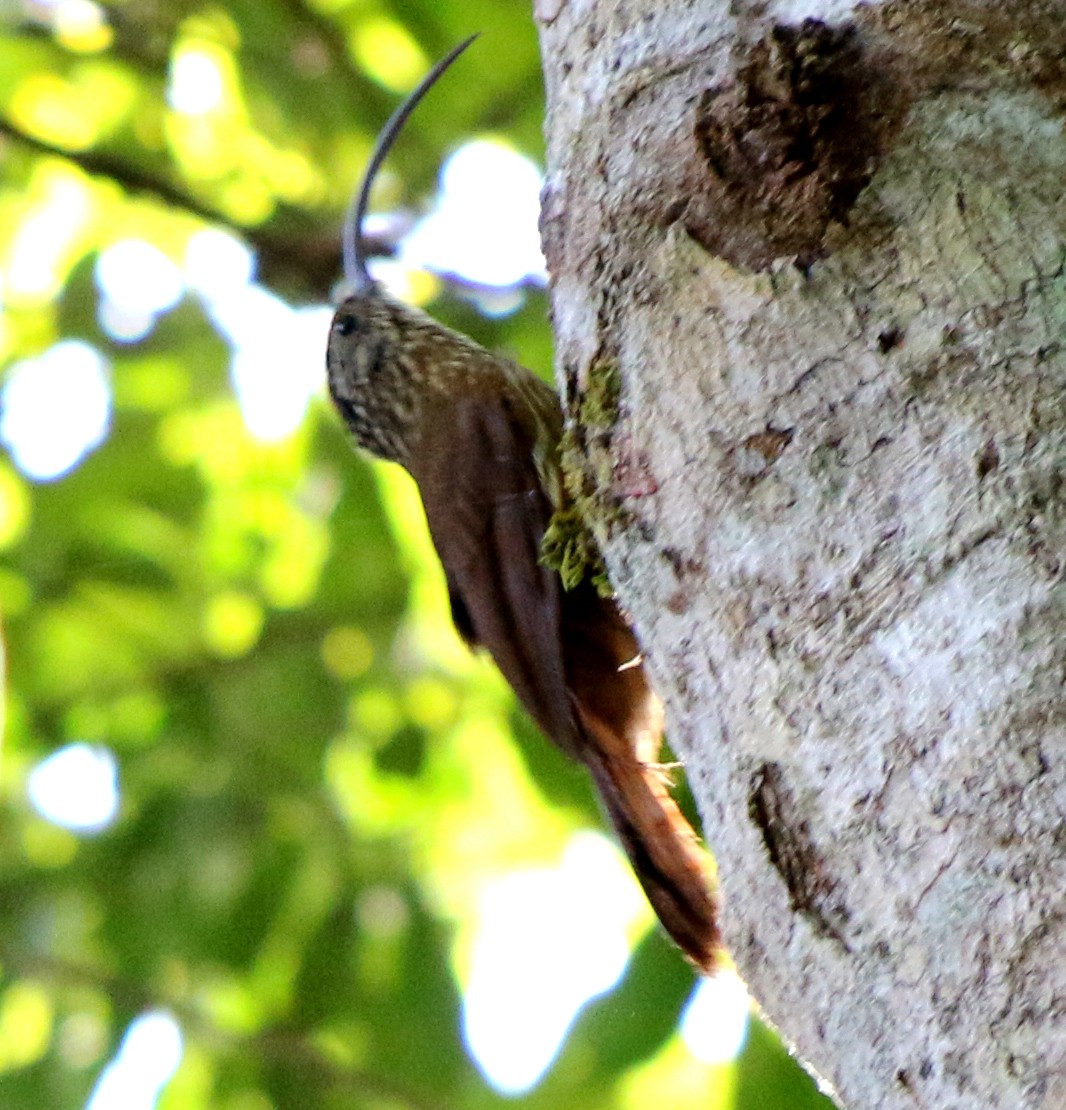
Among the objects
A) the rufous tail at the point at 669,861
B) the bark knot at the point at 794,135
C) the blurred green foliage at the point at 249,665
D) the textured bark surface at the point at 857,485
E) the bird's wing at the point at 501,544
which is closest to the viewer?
the textured bark surface at the point at 857,485

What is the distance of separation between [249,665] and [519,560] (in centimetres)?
130

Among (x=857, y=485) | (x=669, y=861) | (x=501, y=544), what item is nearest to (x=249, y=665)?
(x=501, y=544)

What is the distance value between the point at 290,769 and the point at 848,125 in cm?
253

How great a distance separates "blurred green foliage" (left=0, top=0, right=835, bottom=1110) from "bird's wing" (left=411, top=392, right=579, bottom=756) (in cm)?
45

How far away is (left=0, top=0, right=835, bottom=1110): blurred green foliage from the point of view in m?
3.26

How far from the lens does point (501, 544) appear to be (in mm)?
2539

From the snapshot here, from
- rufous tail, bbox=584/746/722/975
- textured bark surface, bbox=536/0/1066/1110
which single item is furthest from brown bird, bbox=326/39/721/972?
textured bark surface, bbox=536/0/1066/1110

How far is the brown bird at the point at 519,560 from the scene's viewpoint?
7.14 ft

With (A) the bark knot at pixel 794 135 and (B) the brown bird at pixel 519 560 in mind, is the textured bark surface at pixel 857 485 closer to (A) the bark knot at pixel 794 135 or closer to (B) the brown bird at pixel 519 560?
(A) the bark knot at pixel 794 135

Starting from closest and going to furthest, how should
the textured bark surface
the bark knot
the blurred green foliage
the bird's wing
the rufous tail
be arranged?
the textured bark surface < the bark knot < the rufous tail < the bird's wing < the blurred green foliage

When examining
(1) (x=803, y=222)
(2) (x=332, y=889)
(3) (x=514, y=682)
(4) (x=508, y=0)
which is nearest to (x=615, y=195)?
(1) (x=803, y=222)

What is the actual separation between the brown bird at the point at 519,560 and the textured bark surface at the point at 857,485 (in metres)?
0.77

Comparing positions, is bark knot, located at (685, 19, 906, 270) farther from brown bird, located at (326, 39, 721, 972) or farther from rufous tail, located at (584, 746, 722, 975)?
rufous tail, located at (584, 746, 722, 975)

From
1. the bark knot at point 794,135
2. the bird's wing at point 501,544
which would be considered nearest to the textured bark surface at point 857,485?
the bark knot at point 794,135
